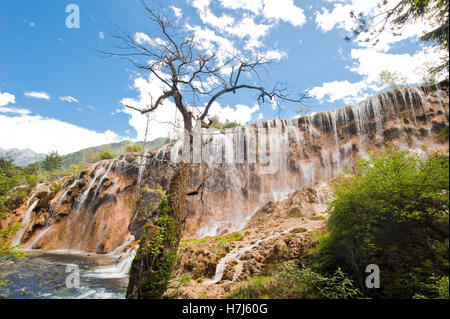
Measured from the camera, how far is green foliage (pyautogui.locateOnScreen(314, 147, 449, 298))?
10.4 feet

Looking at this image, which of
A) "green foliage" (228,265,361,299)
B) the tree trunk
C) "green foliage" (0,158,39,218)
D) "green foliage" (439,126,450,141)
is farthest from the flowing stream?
"green foliage" (0,158,39,218)

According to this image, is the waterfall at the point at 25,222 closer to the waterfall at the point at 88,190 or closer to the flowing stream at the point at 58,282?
the waterfall at the point at 88,190

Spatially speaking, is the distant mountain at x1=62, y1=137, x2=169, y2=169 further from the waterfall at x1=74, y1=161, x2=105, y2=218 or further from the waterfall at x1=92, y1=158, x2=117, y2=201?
the waterfall at x1=74, y1=161, x2=105, y2=218

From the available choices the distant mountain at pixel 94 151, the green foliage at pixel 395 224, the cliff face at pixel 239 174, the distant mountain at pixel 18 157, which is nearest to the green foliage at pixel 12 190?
the cliff face at pixel 239 174

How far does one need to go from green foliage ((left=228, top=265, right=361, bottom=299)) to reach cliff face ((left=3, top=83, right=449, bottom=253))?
45.2ft

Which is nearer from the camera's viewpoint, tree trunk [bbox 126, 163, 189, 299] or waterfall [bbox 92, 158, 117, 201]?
tree trunk [bbox 126, 163, 189, 299]

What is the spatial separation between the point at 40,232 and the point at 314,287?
25.8 metres

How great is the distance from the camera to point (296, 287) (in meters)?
4.25

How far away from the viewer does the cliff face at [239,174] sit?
751 inches

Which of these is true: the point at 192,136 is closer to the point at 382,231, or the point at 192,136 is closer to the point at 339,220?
the point at 339,220

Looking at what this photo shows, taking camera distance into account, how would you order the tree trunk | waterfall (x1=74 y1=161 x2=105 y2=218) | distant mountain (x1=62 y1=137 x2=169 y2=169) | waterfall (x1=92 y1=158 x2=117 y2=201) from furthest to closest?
distant mountain (x1=62 y1=137 x2=169 y2=169) → waterfall (x1=92 y1=158 x2=117 y2=201) → waterfall (x1=74 y1=161 x2=105 y2=218) → the tree trunk

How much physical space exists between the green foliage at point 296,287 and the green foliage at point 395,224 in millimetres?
396

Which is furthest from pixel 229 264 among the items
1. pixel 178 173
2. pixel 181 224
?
pixel 178 173

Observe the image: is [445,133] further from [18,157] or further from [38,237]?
[18,157]
